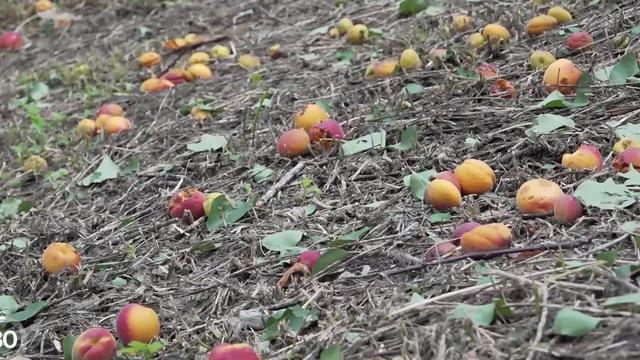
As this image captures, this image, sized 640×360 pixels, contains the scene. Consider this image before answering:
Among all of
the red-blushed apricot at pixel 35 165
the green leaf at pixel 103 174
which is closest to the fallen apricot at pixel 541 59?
the green leaf at pixel 103 174

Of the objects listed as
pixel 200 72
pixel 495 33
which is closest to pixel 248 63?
pixel 200 72

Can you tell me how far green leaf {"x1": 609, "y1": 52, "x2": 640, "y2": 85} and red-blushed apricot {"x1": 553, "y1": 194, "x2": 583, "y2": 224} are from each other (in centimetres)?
81

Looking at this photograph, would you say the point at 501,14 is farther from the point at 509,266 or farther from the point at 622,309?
the point at 622,309

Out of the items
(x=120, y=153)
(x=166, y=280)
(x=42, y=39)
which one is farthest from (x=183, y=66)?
(x=166, y=280)

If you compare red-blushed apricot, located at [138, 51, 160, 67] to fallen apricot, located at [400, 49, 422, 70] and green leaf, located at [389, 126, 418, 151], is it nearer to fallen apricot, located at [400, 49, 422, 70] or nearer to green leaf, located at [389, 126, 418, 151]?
fallen apricot, located at [400, 49, 422, 70]

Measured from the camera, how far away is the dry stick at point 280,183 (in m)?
2.86

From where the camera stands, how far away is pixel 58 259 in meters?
2.69

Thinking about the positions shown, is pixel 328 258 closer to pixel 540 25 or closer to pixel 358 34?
pixel 540 25

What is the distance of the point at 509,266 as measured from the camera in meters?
2.09

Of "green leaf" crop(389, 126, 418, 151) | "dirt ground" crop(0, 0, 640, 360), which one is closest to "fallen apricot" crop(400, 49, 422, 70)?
"dirt ground" crop(0, 0, 640, 360)

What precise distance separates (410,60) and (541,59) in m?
0.54

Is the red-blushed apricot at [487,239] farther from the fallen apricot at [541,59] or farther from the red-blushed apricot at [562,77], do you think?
the fallen apricot at [541,59]

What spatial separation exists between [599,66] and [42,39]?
144 inches

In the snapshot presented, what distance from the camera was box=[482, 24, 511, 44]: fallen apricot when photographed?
3523 millimetres
